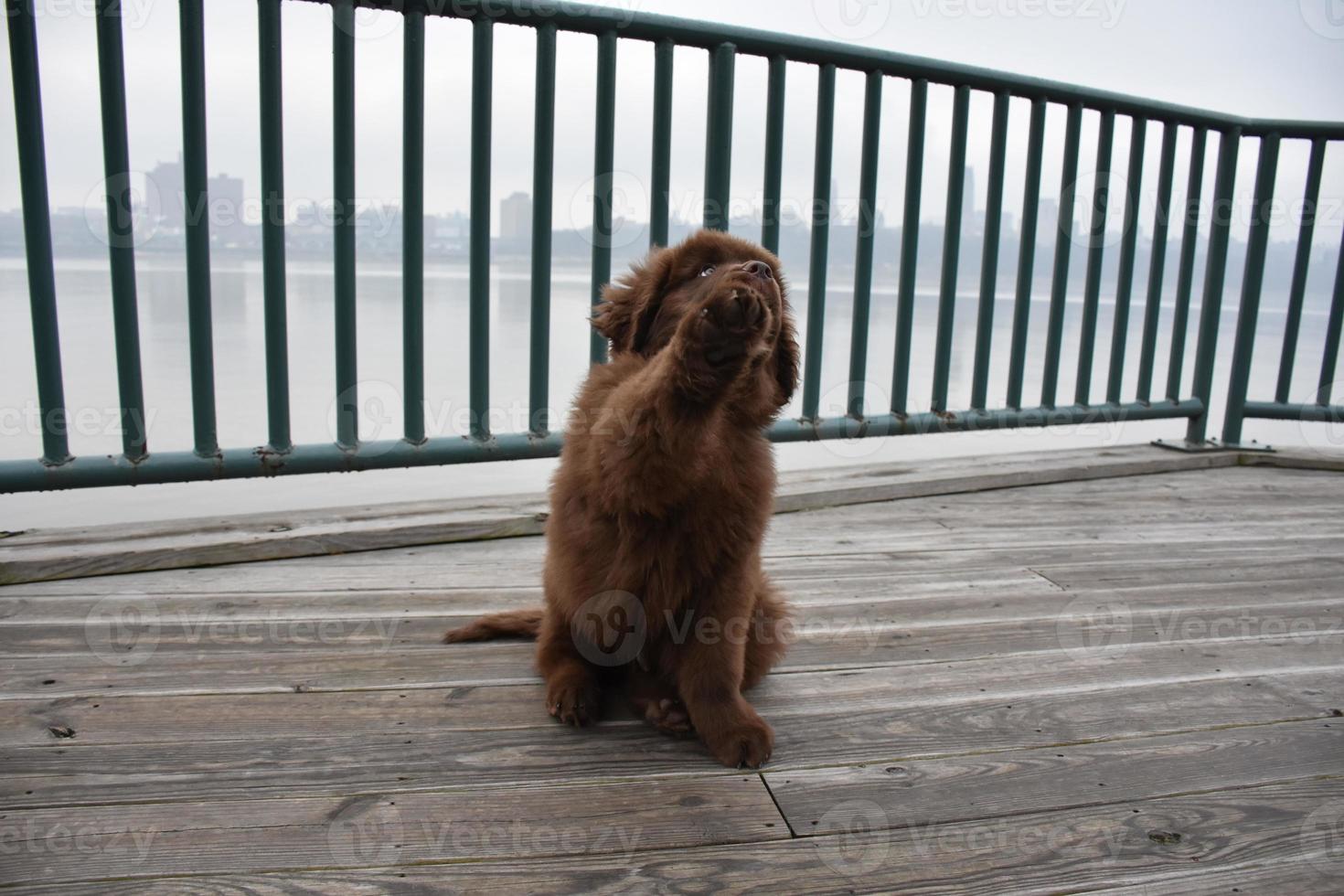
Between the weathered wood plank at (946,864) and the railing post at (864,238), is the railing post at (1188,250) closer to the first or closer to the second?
the railing post at (864,238)

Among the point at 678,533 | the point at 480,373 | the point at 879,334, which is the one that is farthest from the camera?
the point at 879,334

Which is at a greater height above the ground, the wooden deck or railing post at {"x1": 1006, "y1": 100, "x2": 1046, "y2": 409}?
railing post at {"x1": 1006, "y1": 100, "x2": 1046, "y2": 409}

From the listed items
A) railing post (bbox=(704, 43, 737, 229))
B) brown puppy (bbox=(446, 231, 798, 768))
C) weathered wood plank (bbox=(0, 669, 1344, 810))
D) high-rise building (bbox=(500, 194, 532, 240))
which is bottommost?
weathered wood plank (bbox=(0, 669, 1344, 810))

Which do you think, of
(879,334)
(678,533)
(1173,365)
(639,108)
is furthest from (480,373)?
(879,334)

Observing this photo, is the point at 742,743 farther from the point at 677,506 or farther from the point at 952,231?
the point at 952,231

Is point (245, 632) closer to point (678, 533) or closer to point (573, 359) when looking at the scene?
point (678, 533)

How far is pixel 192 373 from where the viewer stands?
8.11 ft

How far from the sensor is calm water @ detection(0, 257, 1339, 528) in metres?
2.92

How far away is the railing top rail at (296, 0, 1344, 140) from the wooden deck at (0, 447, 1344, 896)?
1.47 meters

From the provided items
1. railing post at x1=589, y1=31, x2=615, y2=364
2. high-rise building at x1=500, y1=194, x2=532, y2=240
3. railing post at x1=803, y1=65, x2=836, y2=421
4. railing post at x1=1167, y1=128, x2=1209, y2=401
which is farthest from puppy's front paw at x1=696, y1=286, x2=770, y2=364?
railing post at x1=1167, y1=128, x2=1209, y2=401

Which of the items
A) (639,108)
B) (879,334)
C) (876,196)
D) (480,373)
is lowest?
(879,334)

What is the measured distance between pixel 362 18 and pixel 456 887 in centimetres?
227

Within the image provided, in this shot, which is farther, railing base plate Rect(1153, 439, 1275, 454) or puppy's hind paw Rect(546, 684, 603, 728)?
railing base plate Rect(1153, 439, 1275, 454)

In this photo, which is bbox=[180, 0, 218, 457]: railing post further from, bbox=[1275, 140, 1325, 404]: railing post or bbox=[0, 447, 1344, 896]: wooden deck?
bbox=[1275, 140, 1325, 404]: railing post
